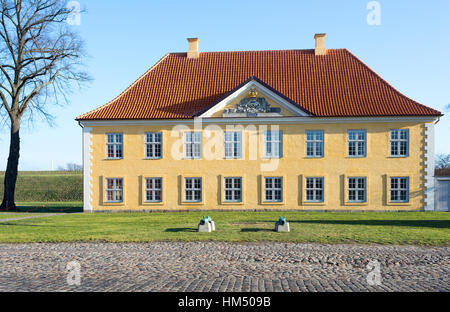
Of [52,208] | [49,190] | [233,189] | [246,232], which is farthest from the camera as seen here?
[49,190]

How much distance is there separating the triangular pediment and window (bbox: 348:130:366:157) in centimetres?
342

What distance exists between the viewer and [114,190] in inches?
1064

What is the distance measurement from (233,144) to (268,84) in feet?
15.6

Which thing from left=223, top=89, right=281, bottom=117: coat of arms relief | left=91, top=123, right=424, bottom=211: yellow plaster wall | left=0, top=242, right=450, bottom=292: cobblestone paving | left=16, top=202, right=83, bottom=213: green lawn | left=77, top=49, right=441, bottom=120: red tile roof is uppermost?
left=77, top=49, right=441, bottom=120: red tile roof

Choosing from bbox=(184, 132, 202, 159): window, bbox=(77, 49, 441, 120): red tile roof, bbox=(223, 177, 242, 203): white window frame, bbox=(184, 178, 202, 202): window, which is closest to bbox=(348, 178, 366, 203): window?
bbox=(77, 49, 441, 120): red tile roof

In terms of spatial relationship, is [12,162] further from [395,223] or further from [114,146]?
[395,223]

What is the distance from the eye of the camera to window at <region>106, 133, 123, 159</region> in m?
27.1

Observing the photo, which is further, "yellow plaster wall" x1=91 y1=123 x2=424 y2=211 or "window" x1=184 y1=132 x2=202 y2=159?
"window" x1=184 y1=132 x2=202 y2=159

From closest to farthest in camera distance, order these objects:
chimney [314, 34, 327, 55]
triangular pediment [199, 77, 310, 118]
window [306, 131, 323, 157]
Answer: triangular pediment [199, 77, 310, 118] < window [306, 131, 323, 157] < chimney [314, 34, 327, 55]

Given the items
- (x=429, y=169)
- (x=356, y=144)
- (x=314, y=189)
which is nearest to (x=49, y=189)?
(x=314, y=189)

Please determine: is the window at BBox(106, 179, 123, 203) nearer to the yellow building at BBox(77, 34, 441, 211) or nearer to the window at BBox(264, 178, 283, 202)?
the yellow building at BBox(77, 34, 441, 211)
